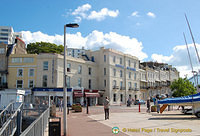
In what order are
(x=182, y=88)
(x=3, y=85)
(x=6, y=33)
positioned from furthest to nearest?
(x=6, y=33) < (x=182, y=88) < (x=3, y=85)

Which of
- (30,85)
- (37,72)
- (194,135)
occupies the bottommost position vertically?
(194,135)

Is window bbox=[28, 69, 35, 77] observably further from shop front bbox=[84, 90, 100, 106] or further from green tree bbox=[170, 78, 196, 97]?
green tree bbox=[170, 78, 196, 97]

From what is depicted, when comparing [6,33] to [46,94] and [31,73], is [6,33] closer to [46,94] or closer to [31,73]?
[31,73]

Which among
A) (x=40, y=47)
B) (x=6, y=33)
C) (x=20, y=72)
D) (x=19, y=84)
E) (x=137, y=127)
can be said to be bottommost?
(x=137, y=127)

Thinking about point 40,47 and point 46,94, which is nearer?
point 46,94

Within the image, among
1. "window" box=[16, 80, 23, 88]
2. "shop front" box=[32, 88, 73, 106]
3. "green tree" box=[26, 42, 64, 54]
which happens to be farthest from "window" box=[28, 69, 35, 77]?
"green tree" box=[26, 42, 64, 54]

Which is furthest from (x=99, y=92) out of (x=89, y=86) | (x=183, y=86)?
(x=183, y=86)

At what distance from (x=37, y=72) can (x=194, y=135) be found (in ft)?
114

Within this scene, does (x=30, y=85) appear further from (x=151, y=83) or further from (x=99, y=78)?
(x=151, y=83)

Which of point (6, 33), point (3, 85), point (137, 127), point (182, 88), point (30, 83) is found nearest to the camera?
point (137, 127)

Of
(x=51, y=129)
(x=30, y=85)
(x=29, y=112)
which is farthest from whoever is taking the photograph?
(x=30, y=85)

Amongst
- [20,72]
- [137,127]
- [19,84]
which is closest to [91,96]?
[19,84]

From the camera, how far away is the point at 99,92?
4741 centimetres

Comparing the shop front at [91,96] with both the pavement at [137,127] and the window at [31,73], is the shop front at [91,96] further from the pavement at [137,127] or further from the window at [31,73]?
the pavement at [137,127]
